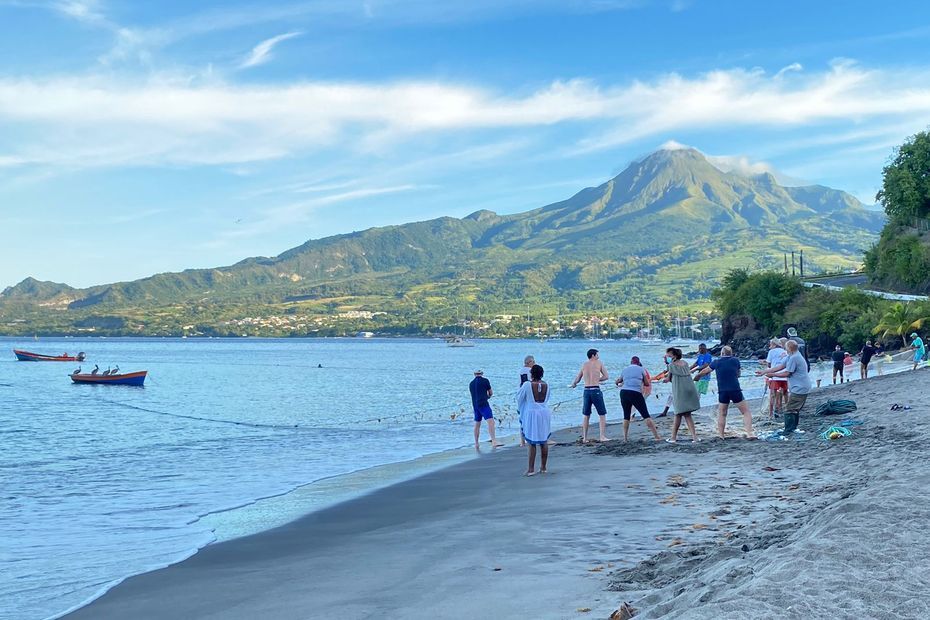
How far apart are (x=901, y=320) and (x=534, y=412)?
4312cm

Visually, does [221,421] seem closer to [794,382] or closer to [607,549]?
[794,382]

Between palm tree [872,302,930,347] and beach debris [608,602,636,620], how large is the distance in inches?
1898

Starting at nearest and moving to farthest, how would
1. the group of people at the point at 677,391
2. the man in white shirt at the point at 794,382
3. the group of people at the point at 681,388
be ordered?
the group of people at the point at 677,391, the group of people at the point at 681,388, the man in white shirt at the point at 794,382

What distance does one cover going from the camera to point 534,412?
1395cm

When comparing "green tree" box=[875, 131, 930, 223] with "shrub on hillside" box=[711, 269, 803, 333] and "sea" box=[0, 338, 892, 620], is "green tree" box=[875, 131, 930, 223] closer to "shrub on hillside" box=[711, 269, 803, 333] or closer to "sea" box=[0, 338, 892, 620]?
"shrub on hillside" box=[711, 269, 803, 333]

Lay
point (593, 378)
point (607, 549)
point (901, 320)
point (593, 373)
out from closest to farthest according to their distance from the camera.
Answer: point (607, 549), point (593, 373), point (593, 378), point (901, 320)

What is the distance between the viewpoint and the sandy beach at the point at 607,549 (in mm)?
6074

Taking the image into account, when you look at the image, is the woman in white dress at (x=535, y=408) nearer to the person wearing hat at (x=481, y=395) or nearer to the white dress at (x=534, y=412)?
the white dress at (x=534, y=412)

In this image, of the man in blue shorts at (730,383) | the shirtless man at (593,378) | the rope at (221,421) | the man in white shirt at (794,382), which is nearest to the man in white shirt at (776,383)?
the man in white shirt at (794,382)

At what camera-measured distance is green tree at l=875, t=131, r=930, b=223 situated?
207ft

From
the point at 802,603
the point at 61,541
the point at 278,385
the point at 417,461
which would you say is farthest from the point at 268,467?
the point at 278,385

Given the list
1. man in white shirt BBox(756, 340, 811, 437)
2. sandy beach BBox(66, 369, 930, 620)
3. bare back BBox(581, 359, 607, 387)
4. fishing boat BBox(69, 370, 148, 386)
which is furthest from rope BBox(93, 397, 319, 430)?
fishing boat BBox(69, 370, 148, 386)

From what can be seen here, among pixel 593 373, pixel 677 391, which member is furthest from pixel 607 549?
pixel 593 373

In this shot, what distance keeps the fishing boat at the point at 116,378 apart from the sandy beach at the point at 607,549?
5072 cm
